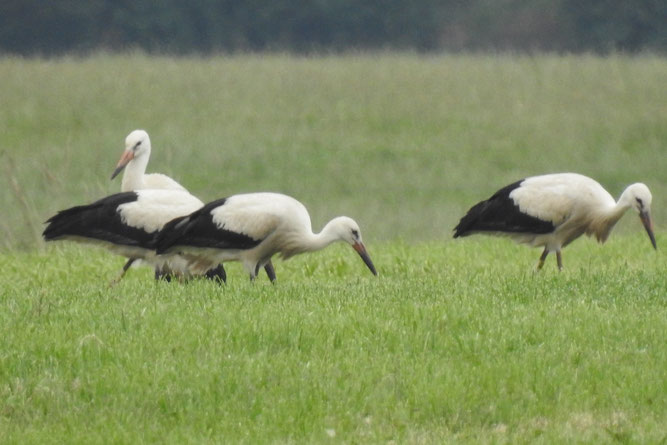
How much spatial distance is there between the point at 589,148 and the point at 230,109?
7.87 m

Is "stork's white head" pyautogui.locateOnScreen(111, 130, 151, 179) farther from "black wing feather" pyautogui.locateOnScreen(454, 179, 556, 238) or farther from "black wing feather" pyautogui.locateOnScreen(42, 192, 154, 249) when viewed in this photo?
"black wing feather" pyautogui.locateOnScreen(454, 179, 556, 238)

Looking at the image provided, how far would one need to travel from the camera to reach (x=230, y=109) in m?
30.7

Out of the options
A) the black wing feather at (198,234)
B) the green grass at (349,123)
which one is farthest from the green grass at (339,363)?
the green grass at (349,123)

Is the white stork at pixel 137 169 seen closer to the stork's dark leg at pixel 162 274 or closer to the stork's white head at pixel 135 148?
the stork's white head at pixel 135 148

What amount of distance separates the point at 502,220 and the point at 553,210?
0.46 meters

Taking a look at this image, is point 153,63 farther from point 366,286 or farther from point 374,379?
point 374,379

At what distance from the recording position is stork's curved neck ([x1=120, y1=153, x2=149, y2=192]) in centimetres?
1275

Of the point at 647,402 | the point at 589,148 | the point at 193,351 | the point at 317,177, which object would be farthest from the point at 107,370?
the point at 589,148

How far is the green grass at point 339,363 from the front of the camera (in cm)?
675

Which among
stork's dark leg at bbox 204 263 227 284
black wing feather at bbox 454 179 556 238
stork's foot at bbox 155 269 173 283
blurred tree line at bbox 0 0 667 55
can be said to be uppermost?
blurred tree line at bbox 0 0 667 55

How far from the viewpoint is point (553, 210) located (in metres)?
12.2

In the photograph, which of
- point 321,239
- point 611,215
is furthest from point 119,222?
point 611,215

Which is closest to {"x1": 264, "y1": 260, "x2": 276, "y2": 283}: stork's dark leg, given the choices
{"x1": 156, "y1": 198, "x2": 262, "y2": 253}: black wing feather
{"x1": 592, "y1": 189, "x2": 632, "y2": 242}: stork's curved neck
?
{"x1": 156, "y1": 198, "x2": 262, "y2": 253}: black wing feather

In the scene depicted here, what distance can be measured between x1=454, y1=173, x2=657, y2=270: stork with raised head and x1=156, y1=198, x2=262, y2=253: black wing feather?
2538mm
